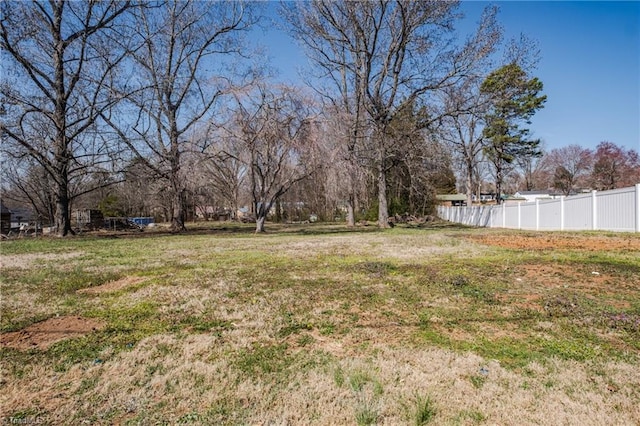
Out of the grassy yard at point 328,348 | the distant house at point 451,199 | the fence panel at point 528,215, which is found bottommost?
the grassy yard at point 328,348

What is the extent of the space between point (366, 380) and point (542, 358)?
1.31 meters

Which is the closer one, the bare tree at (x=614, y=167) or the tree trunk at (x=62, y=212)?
the tree trunk at (x=62, y=212)

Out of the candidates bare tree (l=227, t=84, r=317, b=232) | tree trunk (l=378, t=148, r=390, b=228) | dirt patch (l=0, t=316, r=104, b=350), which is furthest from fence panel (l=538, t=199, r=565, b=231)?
dirt patch (l=0, t=316, r=104, b=350)

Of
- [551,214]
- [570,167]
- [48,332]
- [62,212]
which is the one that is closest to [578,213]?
[551,214]

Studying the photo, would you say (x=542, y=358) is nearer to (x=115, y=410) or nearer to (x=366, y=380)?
(x=366, y=380)

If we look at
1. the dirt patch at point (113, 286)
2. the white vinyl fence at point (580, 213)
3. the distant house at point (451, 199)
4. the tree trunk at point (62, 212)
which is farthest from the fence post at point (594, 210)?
the distant house at point (451, 199)

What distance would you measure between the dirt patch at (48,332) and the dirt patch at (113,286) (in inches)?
49.2

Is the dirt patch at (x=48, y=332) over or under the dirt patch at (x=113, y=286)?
under

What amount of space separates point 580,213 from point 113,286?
1483 centimetres

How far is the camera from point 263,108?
1511 cm

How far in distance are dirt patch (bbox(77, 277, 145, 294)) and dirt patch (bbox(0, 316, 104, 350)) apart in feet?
4.10

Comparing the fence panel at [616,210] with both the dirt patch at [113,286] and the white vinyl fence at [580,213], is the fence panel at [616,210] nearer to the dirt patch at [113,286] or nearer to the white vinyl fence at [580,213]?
the white vinyl fence at [580,213]

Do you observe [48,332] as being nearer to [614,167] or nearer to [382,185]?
[382,185]

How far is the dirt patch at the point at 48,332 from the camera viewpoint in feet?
10.0
